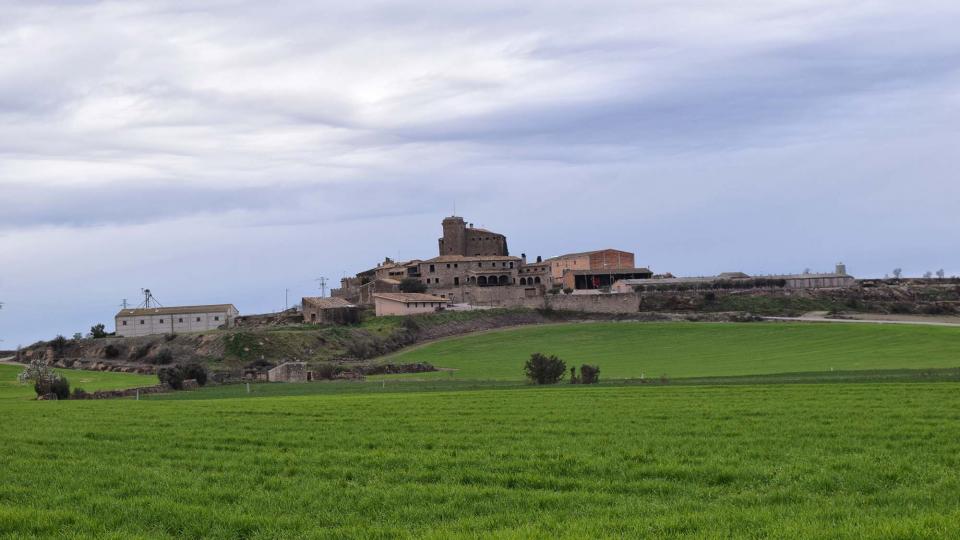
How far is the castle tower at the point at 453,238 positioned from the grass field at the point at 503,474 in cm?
12530

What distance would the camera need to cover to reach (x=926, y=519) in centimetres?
995

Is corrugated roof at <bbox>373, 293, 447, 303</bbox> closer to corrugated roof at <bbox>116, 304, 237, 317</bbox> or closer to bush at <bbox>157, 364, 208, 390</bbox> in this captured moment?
corrugated roof at <bbox>116, 304, 237, 317</bbox>

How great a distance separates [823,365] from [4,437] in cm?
5225

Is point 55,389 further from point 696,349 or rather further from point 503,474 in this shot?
point 696,349

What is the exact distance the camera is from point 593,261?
13938 centimetres

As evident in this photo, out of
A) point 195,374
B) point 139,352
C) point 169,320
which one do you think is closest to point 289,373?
point 195,374

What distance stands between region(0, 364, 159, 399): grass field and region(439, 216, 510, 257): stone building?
264 ft

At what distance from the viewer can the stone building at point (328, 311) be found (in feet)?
346

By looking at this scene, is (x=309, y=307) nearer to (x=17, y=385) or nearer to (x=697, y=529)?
(x=17, y=385)

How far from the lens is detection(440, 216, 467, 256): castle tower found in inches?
5861

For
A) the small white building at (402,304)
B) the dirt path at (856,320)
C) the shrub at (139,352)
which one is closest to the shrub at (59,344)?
the shrub at (139,352)

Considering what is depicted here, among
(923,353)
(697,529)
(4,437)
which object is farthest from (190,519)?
(923,353)

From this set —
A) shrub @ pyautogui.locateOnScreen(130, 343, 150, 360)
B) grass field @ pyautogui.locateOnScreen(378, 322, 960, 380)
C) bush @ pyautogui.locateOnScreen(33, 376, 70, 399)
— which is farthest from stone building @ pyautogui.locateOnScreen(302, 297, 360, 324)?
bush @ pyautogui.locateOnScreen(33, 376, 70, 399)

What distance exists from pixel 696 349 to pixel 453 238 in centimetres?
7010
